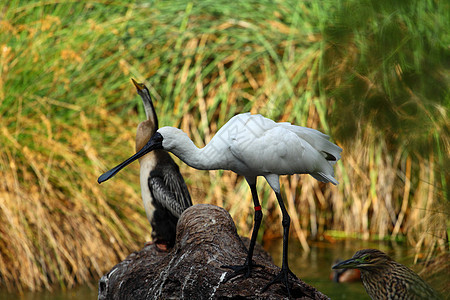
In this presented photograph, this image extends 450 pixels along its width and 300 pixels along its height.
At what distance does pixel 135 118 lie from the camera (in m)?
5.97

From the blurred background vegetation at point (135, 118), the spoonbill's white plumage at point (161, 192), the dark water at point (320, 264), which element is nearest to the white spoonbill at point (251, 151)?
the spoonbill's white plumage at point (161, 192)

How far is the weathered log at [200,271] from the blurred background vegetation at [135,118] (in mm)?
1265

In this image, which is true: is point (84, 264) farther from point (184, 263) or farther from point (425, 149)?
point (425, 149)

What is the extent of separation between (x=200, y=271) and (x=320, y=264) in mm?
2539

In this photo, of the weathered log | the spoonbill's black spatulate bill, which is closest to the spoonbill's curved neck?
the weathered log

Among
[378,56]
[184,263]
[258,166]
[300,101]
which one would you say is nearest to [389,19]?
[378,56]

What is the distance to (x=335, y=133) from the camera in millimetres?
2943

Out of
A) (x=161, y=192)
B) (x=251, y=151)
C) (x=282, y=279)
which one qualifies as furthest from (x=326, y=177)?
(x=161, y=192)

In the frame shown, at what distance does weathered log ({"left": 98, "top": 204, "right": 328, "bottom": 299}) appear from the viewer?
3.07 metres

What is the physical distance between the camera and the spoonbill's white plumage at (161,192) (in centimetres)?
405

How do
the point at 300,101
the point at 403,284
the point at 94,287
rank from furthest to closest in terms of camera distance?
the point at 300,101
the point at 94,287
the point at 403,284

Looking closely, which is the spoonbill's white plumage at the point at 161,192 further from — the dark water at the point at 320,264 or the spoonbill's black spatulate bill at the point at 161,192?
the dark water at the point at 320,264

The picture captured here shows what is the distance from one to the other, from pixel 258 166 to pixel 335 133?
0.41 m

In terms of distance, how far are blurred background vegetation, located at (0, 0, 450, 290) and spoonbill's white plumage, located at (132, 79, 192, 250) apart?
1049 millimetres
